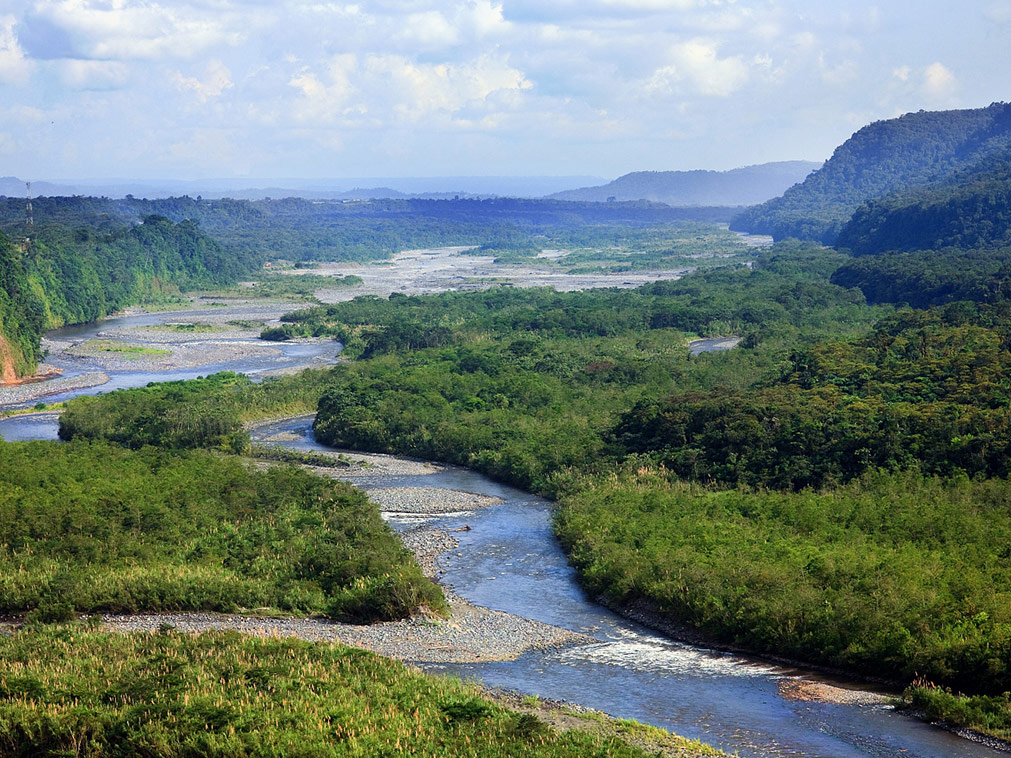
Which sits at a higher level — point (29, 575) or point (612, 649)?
point (29, 575)

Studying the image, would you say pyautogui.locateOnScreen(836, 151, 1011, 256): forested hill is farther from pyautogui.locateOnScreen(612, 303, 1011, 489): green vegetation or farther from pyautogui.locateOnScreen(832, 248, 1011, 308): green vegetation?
pyautogui.locateOnScreen(612, 303, 1011, 489): green vegetation

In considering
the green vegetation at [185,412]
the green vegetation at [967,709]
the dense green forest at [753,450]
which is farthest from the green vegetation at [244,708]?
the green vegetation at [185,412]

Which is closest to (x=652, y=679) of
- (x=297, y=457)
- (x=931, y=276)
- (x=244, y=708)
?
(x=244, y=708)

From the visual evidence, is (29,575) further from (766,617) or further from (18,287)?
(18,287)

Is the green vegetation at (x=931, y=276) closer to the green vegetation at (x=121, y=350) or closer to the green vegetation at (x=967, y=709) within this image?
the green vegetation at (x=967, y=709)

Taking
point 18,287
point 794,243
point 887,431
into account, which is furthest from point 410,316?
point 794,243

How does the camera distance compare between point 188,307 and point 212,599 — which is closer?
point 212,599

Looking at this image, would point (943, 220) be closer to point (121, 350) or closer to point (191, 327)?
point (191, 327)
